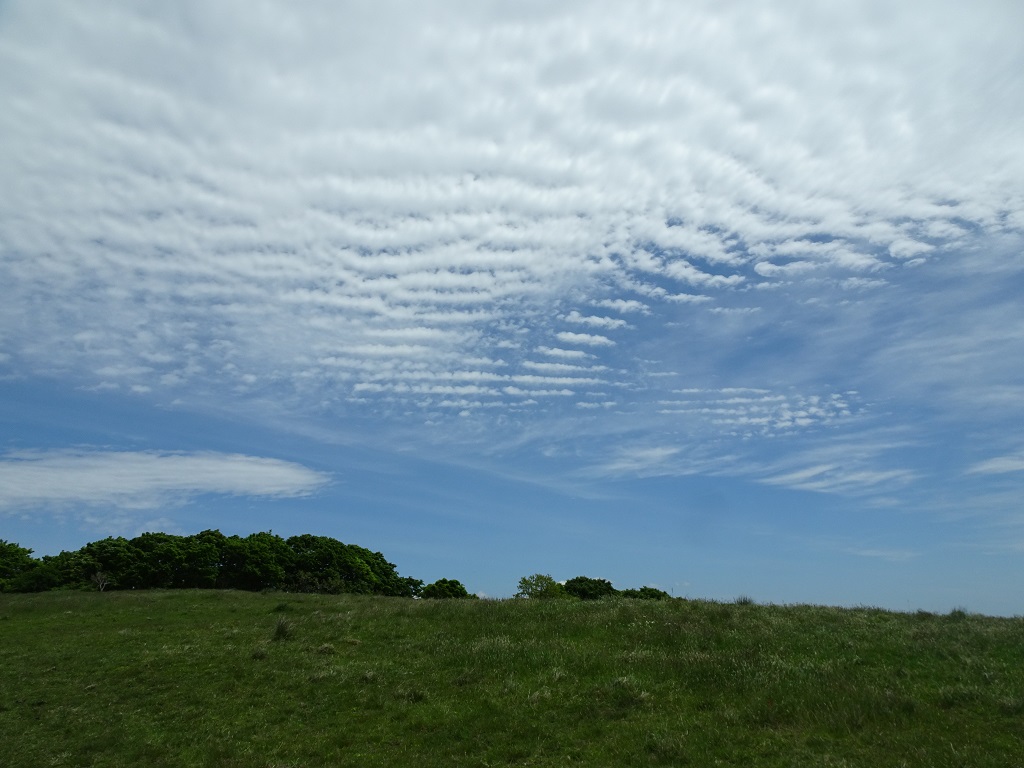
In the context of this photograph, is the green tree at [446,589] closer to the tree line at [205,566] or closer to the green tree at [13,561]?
the tree line at [205,566]

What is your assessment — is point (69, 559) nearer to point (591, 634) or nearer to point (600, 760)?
point (591, 634)

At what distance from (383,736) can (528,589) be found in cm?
5350

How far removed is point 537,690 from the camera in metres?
19.2

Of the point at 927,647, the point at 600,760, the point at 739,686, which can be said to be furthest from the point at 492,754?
the point at 927,647

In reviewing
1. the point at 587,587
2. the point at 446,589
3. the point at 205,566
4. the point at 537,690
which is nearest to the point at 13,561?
the point at 205,566

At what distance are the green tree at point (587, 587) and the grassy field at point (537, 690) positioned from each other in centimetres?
4081

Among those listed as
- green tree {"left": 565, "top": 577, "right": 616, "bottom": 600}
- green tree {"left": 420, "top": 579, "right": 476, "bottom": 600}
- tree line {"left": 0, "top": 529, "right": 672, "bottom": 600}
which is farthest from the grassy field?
green tree {"left": 420, "top": 579, "right": 476, "bottom": 600}

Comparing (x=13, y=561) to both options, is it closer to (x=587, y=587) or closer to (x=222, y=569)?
(x=222, y=569)

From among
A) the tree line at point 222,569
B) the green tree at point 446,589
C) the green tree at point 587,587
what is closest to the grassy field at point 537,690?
the tree line at point 222,569

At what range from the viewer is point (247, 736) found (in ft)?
59.0

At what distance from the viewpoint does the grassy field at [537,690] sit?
14.6 metres

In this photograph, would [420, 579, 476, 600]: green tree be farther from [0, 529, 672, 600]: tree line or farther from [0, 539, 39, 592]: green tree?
[0, 539, 39, 592]: green tree

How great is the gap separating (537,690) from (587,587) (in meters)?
53.3

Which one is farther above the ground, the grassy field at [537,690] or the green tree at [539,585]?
the green tree at [539,585]
